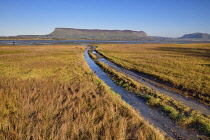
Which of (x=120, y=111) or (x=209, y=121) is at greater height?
(x=120, y=111)

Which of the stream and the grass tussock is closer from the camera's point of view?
the stream

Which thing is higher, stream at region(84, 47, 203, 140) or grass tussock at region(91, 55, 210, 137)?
grass tussock at region(91, 55, 210, 137)

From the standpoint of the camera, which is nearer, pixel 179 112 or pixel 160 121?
pixel 160 121

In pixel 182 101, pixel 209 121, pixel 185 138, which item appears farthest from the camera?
pixel 182 101

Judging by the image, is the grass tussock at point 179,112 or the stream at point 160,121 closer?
the stream at point 160,121

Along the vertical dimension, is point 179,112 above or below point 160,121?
above

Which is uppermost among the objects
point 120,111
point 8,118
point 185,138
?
point 8,118

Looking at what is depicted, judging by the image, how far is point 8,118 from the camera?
563cm

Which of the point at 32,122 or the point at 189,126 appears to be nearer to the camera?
the point at 32,122

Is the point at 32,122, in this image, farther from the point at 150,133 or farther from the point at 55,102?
the point at 150,133

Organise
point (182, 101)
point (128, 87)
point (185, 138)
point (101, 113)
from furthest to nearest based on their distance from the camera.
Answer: point (128, 87), point (182, 101), point (101, 113), point (185, 138)

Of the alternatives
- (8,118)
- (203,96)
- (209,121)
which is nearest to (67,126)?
(8,118)

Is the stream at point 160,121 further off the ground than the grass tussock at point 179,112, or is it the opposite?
the grass tussock at point 179,112

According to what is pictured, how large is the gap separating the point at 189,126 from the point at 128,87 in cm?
653
